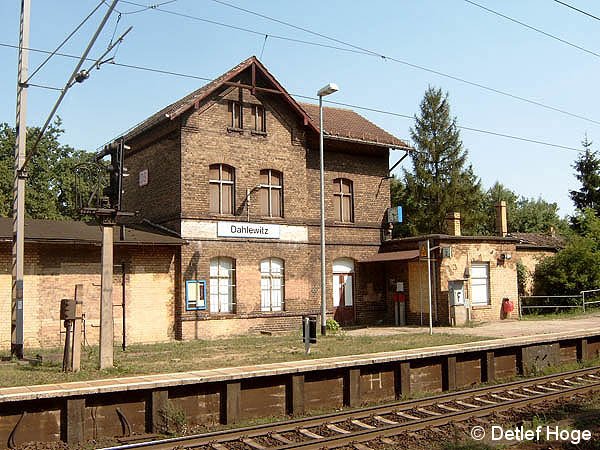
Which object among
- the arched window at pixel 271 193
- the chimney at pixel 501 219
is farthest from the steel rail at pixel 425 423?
the chimney at pixel 501 219

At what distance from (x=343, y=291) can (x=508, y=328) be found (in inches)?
255

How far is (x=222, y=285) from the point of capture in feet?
70.0

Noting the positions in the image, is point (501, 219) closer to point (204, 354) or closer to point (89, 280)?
point (204, 354)

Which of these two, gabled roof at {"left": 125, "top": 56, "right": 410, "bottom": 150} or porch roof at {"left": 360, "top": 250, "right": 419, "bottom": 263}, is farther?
porch roof at {"left": 360, "top": 250, "right": 419, "bottom": 263}

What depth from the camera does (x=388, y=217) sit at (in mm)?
25891

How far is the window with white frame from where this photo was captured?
2402 cm

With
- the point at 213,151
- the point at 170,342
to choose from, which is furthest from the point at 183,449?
the point at 213,151

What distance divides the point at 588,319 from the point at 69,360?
1934cm

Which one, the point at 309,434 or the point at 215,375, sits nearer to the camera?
the point at 309,434

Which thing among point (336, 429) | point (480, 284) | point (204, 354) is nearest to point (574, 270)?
point (480, 284)

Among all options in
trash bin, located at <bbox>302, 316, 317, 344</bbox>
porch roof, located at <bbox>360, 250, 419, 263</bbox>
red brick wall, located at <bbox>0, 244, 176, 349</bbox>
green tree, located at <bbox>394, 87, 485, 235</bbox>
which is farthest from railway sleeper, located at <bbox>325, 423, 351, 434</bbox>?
green tree, located at <bbox>394, 87, 485, 235</bbox>

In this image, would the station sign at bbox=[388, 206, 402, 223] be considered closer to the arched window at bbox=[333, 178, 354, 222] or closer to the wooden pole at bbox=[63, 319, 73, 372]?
the arched window at bbox=[333, 178, 354, 222]

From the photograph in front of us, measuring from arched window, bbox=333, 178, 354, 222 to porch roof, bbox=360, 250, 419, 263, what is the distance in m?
1.76

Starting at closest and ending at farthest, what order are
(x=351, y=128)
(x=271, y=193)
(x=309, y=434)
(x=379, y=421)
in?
(x=309, y=434) → (x=379, y=421) → (x=271, y=193) → (x=351, y=128)
